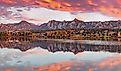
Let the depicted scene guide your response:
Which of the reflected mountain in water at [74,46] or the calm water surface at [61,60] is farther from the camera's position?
the reflected mountain in water at [74,46]

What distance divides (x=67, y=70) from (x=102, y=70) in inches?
111

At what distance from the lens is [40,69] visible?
107 ft

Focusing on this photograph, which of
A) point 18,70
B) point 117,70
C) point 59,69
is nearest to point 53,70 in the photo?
point 59,69

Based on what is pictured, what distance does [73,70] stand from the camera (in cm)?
3216

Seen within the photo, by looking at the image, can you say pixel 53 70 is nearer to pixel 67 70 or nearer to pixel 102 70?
pixel 67 70

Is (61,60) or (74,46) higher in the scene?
(61,60)

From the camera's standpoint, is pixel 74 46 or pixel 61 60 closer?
pixel 61 60

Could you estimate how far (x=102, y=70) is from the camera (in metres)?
31.2

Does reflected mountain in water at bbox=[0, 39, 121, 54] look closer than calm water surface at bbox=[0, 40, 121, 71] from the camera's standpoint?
No

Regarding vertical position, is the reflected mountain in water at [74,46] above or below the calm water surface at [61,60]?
below

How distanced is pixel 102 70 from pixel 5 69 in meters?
7.98

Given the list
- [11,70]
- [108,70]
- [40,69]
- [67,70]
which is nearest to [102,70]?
[108,70]

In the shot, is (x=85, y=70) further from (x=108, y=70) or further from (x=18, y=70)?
(x=18, y=70)

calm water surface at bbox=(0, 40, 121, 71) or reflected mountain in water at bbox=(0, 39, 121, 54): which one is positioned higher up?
calm water surface at bbox=(0, 40, 121, 71)
